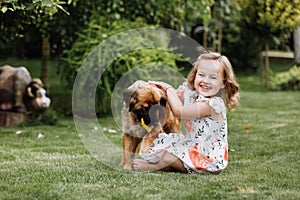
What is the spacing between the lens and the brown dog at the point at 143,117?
344cm

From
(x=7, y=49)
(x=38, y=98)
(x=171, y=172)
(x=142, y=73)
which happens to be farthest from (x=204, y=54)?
(x=7, y=49)

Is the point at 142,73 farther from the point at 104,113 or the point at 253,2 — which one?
the point at 253,2

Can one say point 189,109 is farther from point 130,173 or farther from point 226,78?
point 130,173

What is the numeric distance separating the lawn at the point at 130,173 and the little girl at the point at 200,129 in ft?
0.30

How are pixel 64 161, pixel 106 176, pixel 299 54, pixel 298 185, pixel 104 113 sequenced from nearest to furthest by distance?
1. pixel 298 185
2. pixel 106 176
3. pixel 64 161
4. pixel 104 113
5. pixel 299 54

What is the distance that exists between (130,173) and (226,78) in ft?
2.75

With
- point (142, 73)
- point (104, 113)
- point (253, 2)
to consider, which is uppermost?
point (253, 2)

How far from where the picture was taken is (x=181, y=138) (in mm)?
3609

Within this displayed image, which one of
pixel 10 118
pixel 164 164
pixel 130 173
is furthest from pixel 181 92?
pixel 10 118

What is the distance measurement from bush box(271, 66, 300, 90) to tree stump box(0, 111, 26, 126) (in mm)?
5522

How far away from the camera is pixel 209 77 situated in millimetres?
3570

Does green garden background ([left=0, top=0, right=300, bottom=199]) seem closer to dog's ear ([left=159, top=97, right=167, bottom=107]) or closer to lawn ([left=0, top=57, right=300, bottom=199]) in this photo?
lawn ([left=0, top=57, right=300, bottom=199])

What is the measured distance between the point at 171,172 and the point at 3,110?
3134mm

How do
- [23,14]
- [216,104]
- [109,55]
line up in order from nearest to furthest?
[216,104], [23,14], [109,55]
